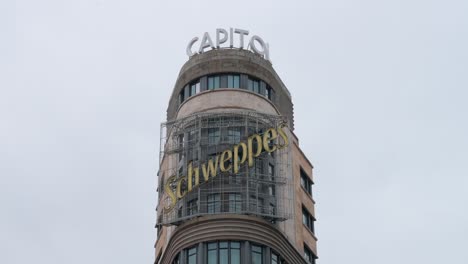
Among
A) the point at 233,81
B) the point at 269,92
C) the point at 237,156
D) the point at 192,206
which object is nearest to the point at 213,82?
the point at 233,81

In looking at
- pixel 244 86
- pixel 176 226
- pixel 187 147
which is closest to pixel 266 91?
pixel 244 86

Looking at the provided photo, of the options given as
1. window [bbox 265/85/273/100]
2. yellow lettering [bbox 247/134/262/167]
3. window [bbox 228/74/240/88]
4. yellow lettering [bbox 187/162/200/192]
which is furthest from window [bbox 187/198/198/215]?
window [bbox 265/85/273/100]

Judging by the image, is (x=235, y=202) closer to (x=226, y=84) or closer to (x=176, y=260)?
(x=176, y=260)

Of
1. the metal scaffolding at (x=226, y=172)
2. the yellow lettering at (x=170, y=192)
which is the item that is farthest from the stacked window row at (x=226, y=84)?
the yellow lettering at (x=170, y=192)

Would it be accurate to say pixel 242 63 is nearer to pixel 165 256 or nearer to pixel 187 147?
pixel 187 147

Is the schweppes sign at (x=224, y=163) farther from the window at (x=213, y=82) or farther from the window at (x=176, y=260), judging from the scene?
the window at (x=213, y=82)

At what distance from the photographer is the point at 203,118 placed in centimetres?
9525

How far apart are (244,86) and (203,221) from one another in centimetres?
1663

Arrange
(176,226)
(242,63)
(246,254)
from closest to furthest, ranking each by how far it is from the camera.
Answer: (246,254) < (176,226) < (242,63)

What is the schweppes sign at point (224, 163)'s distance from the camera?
90.8 m

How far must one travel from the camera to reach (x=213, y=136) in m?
95.0

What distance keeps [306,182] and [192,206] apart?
757 inches

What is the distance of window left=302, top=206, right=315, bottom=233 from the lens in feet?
339

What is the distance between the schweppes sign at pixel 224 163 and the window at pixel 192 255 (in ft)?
16.9
